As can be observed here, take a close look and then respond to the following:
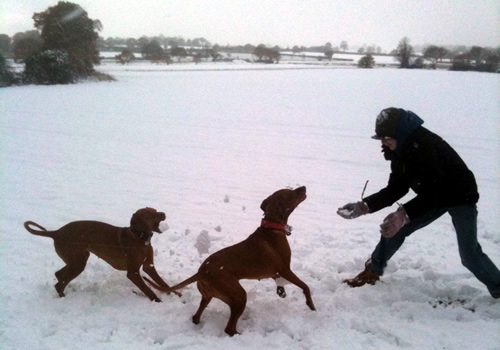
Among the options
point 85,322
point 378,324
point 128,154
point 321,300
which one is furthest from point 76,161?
point 378,324

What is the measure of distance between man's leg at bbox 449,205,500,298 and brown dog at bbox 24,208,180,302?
309 cm

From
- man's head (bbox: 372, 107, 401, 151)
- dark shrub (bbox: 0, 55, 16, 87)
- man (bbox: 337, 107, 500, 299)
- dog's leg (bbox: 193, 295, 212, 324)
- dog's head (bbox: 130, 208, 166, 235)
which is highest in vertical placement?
dark shrub (bbox: 0, 55, 16, 87)

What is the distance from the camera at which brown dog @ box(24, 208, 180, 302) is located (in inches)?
161

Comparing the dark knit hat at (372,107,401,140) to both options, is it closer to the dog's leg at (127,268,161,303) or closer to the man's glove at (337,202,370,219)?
the man's glove at (337,202,370,219)

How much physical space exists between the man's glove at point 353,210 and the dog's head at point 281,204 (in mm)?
489

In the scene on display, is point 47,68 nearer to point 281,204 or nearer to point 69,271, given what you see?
point 69,271

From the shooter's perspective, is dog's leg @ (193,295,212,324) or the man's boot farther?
the man's boot

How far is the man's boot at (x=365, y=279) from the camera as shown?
171 inches

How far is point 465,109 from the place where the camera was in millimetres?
18953

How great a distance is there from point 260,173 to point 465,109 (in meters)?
14.9

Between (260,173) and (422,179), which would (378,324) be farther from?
(260,173)

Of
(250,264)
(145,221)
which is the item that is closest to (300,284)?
(250,264)

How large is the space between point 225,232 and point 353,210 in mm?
2309

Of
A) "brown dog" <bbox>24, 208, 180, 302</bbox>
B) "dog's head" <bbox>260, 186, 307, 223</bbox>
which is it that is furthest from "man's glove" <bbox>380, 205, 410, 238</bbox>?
"brown dog" <bbox>24, 208, 180, 302</bbox>
